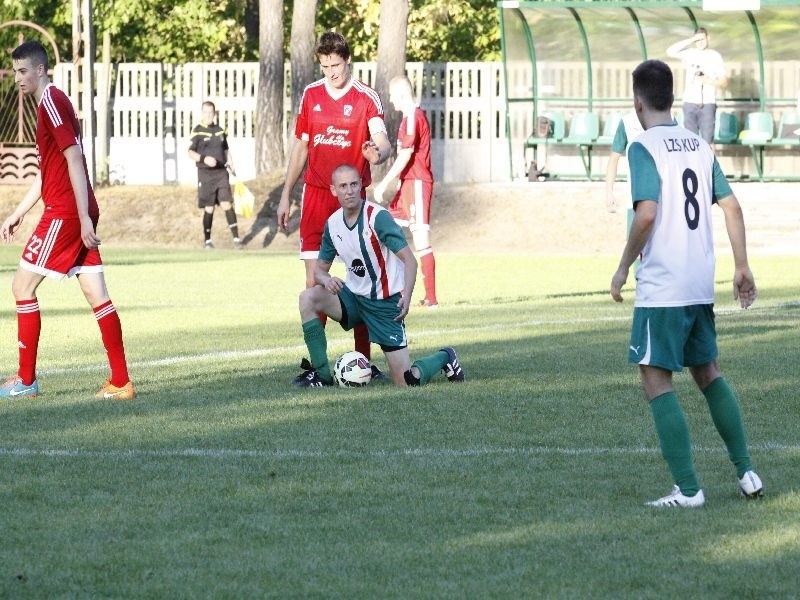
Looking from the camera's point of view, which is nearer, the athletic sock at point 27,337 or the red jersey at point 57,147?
the red jersey at point 57,147

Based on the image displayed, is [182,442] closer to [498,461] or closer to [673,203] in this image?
[498,461]

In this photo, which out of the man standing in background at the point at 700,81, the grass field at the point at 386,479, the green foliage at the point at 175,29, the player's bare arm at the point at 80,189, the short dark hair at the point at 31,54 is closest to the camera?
the grass field at the point at 386,479

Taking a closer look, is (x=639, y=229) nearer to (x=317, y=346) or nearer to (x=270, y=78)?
(x=317, y=346)

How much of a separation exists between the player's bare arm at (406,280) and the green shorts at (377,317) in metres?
0.24

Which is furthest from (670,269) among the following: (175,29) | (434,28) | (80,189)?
(175,29)

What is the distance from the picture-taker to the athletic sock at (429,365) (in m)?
10.1

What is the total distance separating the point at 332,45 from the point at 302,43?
864 inches

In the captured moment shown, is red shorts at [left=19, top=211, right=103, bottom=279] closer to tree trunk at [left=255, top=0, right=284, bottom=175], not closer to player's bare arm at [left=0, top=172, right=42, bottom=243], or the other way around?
player's bare arm at [left=0, top=172, right=42, bottom=243]

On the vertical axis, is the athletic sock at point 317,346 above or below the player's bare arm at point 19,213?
below

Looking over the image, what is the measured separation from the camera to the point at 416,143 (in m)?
15.8

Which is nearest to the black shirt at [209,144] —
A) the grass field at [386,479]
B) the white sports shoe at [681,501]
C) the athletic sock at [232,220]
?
the athletic sock at [232,220]

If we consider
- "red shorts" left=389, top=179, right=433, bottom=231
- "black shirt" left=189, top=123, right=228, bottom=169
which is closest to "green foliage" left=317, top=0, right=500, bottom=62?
"black shirt" left=189, top=123, right=228, bottom=169

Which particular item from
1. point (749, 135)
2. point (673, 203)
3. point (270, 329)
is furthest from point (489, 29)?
point (673, 203)

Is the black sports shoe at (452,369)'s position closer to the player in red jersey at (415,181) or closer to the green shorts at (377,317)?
the green shorts at (377,317)
